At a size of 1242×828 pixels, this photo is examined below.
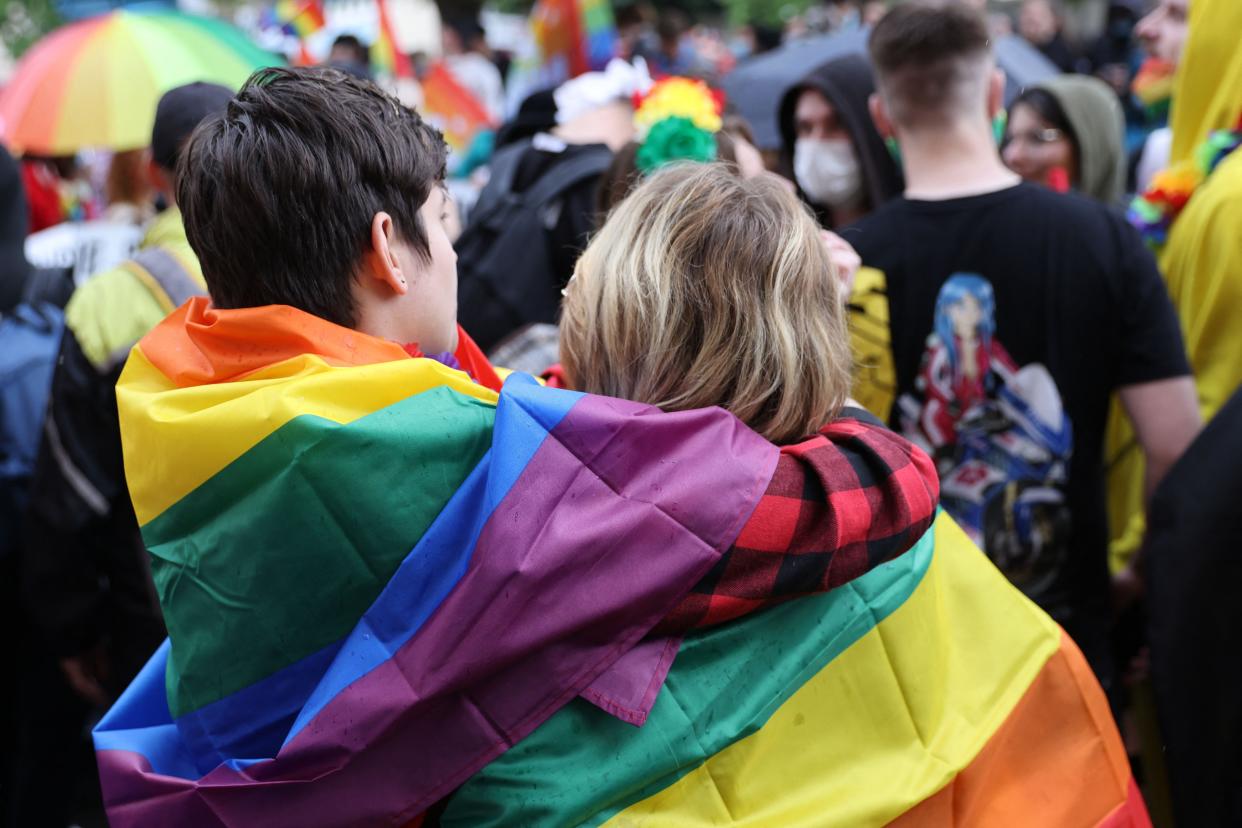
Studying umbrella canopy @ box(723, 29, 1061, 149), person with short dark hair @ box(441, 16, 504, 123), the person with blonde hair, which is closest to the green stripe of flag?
the person with blonde hair

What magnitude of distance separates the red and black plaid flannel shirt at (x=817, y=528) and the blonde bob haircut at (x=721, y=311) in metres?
0.09

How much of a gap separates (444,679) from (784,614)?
448 millimetres

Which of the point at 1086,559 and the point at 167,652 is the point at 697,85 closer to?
the point at 1086,559

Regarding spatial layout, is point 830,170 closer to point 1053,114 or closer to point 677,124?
point 677,124

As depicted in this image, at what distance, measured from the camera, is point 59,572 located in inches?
120

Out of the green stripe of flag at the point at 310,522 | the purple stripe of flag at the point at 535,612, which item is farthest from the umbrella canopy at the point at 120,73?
the purple stripe of flag at the point at 535,612

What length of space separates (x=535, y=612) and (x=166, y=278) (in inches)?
65.8

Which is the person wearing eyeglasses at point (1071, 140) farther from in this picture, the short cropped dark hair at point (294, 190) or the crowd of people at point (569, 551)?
the short cropped dark hair at point (294, 190)

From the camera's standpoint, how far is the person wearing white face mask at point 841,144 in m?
3.45

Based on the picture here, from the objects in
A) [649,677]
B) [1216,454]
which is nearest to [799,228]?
[649,677]

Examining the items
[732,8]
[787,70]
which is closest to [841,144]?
[787,70]

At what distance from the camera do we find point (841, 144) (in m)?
3.53

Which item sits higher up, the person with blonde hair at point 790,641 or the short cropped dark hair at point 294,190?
the short cropped dark hair at point 294,190

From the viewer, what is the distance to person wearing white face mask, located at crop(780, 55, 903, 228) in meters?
3.45
